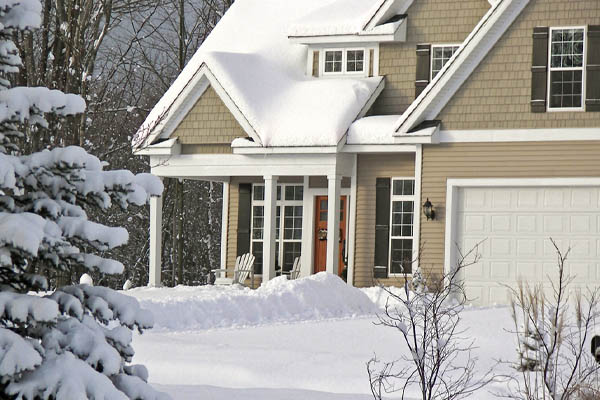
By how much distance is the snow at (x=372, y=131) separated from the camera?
19609 millimetres

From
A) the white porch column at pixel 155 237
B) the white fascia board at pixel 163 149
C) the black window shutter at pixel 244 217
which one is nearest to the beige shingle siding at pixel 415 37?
the black window shutter at pixel 244 217

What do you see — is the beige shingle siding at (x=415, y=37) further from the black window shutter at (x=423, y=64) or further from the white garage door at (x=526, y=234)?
the white garage door at (x=526, y=234)

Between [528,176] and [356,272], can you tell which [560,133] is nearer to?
[528,176]

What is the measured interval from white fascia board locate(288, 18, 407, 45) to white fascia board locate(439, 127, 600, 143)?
3.03 meters

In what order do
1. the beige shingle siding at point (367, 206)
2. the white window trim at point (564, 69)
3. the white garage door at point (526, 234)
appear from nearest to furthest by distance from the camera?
the white garage door at point (526, 234) → the white window trim at point (564, 69) → the beige shingle siding at point (367, 206)

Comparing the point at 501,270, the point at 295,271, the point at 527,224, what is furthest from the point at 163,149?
the point at 527,224

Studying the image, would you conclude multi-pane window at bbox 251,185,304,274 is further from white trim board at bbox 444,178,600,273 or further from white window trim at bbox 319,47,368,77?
white trim board at bbox 444,178,600,273

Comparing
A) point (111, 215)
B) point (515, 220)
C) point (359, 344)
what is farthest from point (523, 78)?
point (111, 215)

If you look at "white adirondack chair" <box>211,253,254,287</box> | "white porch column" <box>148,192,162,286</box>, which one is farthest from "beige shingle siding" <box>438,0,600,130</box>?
"white porch column" <box>148,192,162,286</box>

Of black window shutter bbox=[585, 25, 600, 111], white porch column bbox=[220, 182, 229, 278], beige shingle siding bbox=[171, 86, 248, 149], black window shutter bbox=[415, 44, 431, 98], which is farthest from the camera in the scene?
white porch column bbox=[220, 182, 229, 278]

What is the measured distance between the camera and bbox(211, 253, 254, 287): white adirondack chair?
21.8m

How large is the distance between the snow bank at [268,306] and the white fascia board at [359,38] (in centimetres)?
559

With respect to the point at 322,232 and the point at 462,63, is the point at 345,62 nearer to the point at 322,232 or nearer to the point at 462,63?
the point at 322,232

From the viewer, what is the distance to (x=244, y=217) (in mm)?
23109
